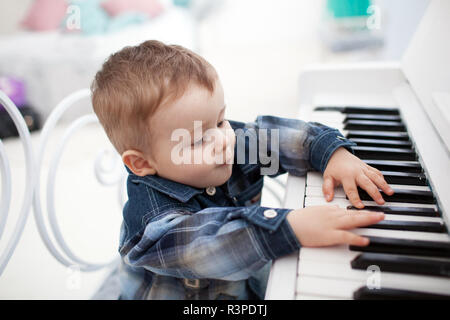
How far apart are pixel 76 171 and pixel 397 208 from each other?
8.04 ft

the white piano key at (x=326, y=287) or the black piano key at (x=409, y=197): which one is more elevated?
the black piano key at (x=409, y=197)

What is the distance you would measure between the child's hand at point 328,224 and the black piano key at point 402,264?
3 cm

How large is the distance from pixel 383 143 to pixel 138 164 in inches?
26.0

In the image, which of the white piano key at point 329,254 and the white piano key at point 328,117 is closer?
the white piano key at point 329,254

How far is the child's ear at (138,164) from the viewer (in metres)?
0.86

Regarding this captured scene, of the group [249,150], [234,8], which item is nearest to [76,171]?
[249,150]

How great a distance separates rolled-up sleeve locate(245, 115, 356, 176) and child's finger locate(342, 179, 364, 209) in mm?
96

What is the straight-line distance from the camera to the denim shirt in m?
0.70

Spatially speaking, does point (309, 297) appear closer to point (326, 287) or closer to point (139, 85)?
point (326, 287)

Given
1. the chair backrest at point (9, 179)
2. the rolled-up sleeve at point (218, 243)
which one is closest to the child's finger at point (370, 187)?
the rolled-up sleeve at point (218, 243)

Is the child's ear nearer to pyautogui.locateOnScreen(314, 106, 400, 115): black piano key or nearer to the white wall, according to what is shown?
pyautogui.locateOnScreen(314, 106, 400, 115): black piano key

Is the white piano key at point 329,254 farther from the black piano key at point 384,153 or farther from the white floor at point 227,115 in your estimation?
the white floor at point 227,115

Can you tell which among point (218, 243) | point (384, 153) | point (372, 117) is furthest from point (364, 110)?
point (218, 243)

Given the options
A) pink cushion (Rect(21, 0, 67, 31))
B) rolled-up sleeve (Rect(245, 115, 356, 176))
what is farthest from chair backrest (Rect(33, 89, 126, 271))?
pink cushion (Rect(21, 0, 67, 31))
